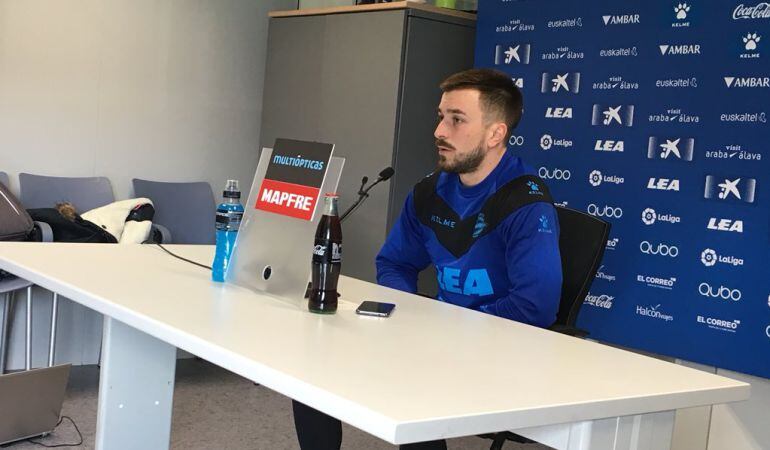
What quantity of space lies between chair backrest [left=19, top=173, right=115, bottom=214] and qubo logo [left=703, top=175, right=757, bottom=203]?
2867 millimetres

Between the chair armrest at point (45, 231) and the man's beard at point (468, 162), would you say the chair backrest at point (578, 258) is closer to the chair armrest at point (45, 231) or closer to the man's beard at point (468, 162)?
the man's beard at point (468, 162)

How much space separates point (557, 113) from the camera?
151 inches

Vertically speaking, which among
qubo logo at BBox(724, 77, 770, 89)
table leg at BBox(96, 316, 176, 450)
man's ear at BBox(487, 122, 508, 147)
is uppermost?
qubo logo at BBox(724, 77, 770, 89)

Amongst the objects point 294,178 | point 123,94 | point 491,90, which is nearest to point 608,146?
point 491,90

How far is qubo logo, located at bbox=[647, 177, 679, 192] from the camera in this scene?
3395 millimetres

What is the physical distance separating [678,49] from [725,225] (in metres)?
0.71

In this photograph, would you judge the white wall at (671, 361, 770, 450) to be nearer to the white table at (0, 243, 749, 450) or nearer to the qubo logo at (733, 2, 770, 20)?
the qubo logo at (733, 2, 770, 20)

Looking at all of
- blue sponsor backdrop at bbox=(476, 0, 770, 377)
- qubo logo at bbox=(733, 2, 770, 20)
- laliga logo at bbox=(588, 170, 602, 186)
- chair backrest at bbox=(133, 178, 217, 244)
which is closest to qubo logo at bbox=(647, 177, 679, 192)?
blue sponsor backdrop at bbox=(476, 0, 770, 377)

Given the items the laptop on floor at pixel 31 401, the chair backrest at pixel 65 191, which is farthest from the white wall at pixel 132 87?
the laptop on floor at pixel 31 401

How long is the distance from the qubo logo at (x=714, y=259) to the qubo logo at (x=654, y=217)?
17 centimetres

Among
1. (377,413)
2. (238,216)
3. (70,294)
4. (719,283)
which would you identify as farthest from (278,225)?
(719,283)

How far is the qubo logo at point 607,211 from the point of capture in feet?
11.7

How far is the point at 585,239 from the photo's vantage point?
7.88 feet

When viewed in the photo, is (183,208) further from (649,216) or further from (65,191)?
(649,216)
